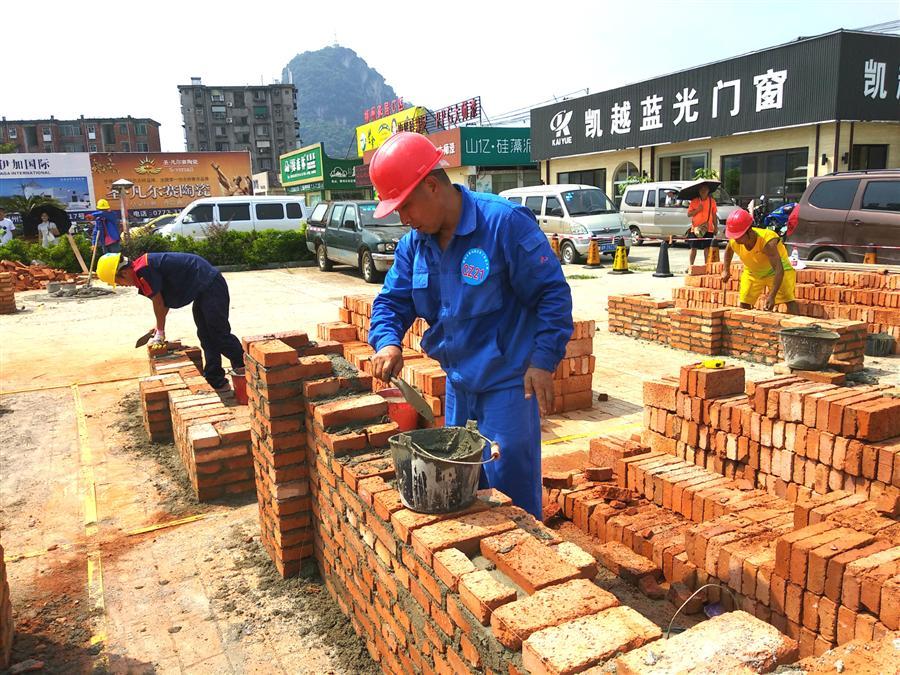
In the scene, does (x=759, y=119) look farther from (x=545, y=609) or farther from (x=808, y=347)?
(x=545, y=609)

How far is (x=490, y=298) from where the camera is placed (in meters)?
2.72

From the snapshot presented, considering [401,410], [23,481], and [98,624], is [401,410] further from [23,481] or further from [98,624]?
[23,481]

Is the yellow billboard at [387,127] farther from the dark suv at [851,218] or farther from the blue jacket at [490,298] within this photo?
the blue jacket at [490,298]

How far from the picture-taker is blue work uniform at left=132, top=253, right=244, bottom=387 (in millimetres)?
6113

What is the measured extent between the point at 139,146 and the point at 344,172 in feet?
195

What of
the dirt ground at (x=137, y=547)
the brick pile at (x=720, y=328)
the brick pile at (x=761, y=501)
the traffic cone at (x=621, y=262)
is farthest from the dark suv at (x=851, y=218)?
the brick pile at (x=761, y=501)

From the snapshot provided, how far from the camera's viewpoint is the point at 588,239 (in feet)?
53.4

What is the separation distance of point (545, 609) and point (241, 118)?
104 m

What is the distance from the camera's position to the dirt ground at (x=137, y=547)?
288cm

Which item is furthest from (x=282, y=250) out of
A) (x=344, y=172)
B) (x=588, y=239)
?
(x=344, y=172)

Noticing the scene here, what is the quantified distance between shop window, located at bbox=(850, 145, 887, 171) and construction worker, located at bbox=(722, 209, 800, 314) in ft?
44.7

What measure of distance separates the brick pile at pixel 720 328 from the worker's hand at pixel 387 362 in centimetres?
454

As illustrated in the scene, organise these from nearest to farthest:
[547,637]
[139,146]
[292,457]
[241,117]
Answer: [547,637], [292,457], [139,146], [241,117]

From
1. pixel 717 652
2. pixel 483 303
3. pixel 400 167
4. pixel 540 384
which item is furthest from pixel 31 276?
pixel 717 652
